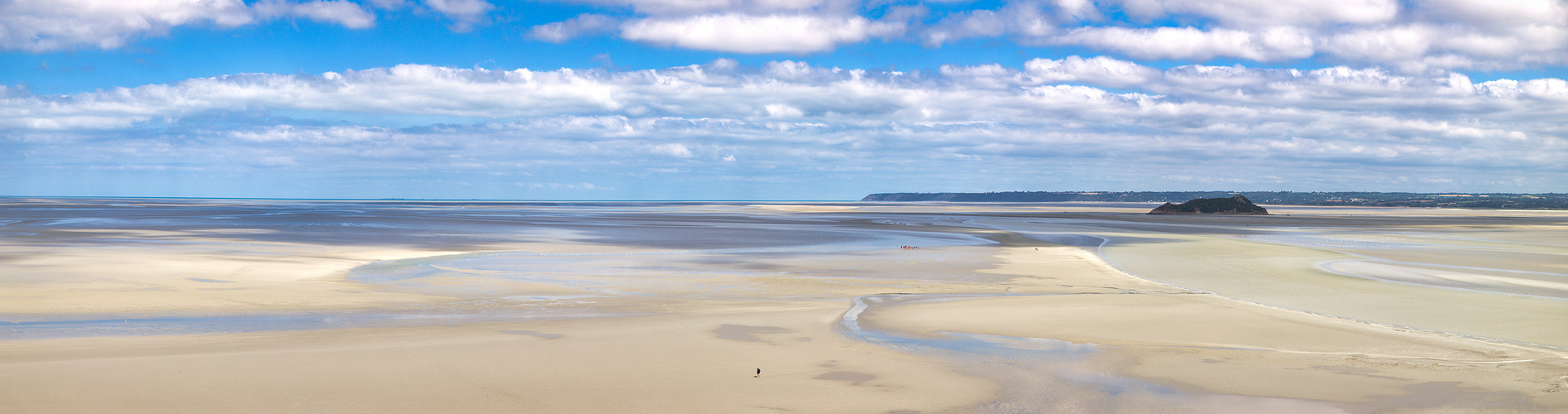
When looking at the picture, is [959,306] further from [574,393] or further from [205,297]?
[205,297]

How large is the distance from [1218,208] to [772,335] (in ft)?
274

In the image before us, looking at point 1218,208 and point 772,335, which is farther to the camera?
point 1218,208

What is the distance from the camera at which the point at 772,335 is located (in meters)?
10.7

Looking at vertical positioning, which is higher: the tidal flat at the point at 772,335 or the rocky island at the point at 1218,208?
the rocky island at the point at 1218,208

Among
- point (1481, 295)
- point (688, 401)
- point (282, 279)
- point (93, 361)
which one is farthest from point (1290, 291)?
point (282, 279)

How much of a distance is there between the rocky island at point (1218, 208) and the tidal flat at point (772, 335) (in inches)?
2472

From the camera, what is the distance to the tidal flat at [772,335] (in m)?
7.50

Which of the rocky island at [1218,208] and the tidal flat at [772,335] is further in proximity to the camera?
the rocky island at [1218,208]

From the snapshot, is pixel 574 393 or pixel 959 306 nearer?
pixel 574 393

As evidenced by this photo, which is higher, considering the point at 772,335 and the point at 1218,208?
the point at 1218,208

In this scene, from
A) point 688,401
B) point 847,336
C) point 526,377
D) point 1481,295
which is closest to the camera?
point 688,401

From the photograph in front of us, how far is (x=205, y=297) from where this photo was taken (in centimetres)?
1412

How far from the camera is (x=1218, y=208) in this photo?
8381 centimetres

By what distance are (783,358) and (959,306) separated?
5.31 m
